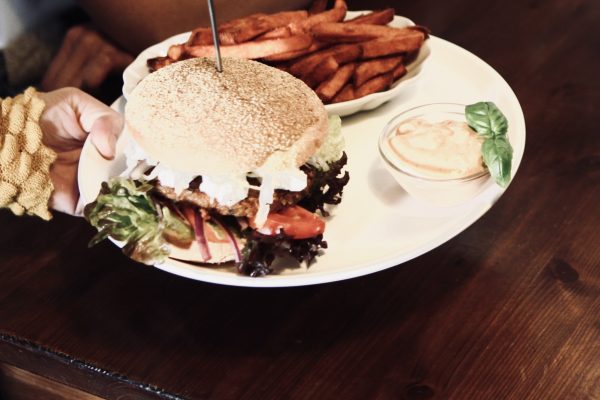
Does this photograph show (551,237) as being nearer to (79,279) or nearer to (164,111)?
(164,111)

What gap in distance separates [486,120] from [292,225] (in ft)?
1.73

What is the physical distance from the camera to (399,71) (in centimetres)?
192

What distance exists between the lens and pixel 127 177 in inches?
54.4

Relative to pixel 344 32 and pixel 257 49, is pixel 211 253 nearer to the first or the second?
pixel 257 49

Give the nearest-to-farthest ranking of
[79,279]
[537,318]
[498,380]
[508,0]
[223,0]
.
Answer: [498,380] < [537,318] < [79,279] < [223,0] < [508,0]

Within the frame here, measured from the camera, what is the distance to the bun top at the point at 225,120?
4.16 feet

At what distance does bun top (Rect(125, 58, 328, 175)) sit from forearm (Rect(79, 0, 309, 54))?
82cm

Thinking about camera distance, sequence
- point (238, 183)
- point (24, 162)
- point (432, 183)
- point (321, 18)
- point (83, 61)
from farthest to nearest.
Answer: point (83, 61)
point (321, 18)
point (24, 162)
point (432, 183)
point (238, 183)

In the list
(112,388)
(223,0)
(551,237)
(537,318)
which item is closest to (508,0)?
(223,0)

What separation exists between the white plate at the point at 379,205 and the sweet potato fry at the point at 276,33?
0.32 meters

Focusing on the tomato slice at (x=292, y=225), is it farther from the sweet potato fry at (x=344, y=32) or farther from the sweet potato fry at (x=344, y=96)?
the sweet potato fry at (x=344, y=32)

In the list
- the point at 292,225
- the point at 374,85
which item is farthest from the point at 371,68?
the point at 292,225

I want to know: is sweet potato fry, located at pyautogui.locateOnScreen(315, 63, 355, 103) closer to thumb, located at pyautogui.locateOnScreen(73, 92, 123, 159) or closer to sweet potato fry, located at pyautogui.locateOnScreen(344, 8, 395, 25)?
sweet potato fry, located at pyautogui.locateOnScreen(344, 8, 395, 25)

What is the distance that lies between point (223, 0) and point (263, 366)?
1.47 meters
